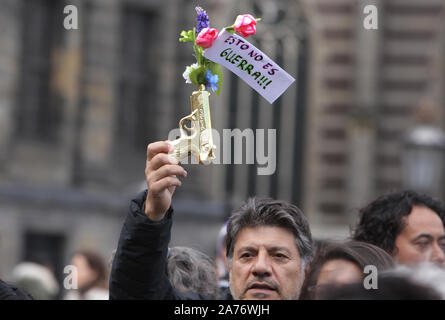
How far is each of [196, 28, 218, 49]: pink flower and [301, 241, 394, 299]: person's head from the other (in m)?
0.82

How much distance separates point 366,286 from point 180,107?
1646cm

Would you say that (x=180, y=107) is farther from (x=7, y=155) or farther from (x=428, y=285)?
(x=428, y=285)

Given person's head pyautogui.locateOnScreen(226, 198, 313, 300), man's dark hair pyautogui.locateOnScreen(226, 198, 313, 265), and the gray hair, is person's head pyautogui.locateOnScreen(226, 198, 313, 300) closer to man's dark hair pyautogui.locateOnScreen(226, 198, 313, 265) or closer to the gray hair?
man's dark hair pyautogui.locateOnScreen(226, 198, 313, 265)

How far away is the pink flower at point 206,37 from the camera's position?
3.71 metres

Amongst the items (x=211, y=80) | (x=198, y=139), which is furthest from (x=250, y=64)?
(x=198, y=139)

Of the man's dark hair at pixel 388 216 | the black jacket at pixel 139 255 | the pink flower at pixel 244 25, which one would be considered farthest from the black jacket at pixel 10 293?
the man's dark hair at pixel 388 216

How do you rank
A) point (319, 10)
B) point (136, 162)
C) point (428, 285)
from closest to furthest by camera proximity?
point (428, 285), point (136, 162), point (319, 10)

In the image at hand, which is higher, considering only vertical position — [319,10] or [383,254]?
[319,10]

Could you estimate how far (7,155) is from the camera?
16766 mm

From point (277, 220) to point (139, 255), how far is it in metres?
0.60

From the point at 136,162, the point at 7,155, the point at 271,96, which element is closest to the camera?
the point at 271,96
